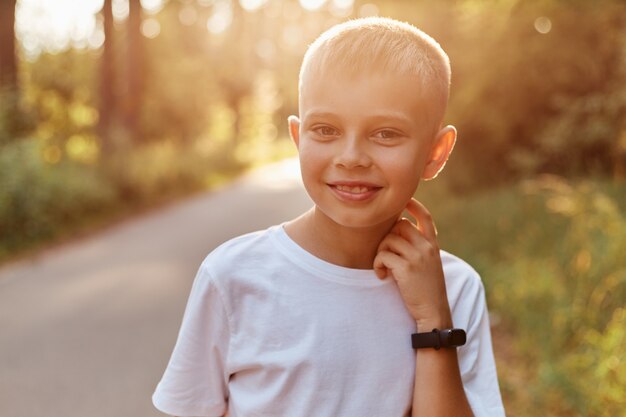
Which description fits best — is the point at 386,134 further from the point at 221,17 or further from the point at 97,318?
the point at 221,17

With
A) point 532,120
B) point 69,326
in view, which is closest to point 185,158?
point 532,120

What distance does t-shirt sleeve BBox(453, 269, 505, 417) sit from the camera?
1745 mm

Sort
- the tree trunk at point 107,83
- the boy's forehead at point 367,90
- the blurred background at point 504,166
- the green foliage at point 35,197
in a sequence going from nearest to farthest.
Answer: the boy's forehead at point 367,90
the blurred background at point 504,166
the green foliage at point 35,197
the tree trunk at point 107,83

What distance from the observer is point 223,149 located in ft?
99.4

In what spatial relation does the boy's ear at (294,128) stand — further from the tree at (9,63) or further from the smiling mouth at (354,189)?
the tree at (9,63)

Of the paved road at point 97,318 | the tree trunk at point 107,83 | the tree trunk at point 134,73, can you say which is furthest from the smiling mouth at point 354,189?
the tree trunk at point 134,73

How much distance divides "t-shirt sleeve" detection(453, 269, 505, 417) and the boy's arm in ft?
0.38

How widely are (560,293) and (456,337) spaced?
13.9ft

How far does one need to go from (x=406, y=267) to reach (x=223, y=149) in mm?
29042

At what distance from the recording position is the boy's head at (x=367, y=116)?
151 cm

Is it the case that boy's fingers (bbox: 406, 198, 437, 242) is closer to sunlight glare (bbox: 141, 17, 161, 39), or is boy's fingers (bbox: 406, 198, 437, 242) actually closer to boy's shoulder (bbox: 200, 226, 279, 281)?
boy's shoulder (bbox: 200, 226, 279, 281)

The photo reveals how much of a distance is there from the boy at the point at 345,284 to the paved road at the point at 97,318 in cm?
363

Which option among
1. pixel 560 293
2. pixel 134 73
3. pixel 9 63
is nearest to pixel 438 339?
pixel 560 293

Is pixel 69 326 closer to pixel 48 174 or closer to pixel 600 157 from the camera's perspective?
pixel 48 174
